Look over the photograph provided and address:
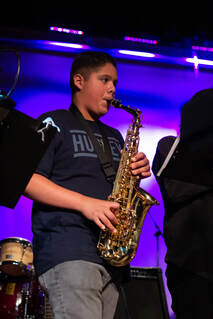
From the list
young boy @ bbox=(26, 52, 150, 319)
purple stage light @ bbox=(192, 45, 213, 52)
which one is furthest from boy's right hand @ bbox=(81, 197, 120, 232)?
purple stage light @ bbox=(192, 45, 213, 52)

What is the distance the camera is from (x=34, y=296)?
3.65 m

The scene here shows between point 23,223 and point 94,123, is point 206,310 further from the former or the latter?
point 23,223

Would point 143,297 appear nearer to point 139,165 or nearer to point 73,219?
point 139,165

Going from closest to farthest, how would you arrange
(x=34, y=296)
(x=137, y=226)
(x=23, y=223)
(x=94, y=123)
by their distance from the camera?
(x=137, y=226) < (x=94, y=123) < (x=34, y=296) < (x=23, y=223)

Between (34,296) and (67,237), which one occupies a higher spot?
(67,237)

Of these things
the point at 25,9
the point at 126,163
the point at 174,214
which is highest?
the point at 25,9

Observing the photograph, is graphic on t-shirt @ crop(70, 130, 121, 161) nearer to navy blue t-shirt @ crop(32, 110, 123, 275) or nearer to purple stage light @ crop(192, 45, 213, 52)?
navy blue t-shirt @ crop(32, 110, 123, 275)

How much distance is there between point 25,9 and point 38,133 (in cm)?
377

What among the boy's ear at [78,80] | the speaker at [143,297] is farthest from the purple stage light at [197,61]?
the speaker at [143,297]

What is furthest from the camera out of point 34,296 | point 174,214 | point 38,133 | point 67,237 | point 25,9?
point 25,9

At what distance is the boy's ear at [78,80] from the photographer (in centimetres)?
251

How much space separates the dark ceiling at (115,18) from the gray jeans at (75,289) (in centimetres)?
358

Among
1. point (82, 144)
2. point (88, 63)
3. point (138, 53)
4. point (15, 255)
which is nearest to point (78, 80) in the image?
point (88, 63)

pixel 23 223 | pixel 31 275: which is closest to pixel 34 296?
pixel 31 275
